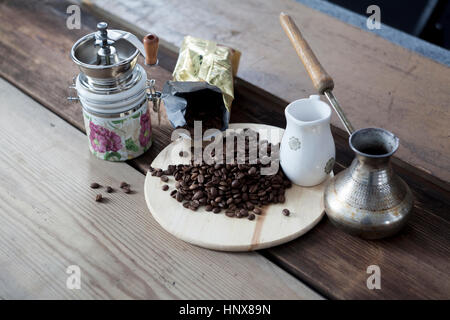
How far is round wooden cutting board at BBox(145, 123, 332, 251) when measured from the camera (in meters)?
1.06

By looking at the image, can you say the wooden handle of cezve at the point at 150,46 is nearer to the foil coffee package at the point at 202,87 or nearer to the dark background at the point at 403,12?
the foil coffee package at the point at 202,87

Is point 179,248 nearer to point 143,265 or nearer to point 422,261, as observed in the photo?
point 143,265

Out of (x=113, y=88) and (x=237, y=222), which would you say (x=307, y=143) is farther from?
(x=113, y=88)

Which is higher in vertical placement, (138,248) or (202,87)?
(202,87)

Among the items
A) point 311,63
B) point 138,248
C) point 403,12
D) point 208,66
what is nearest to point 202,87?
point 208,66

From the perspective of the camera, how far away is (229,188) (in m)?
1.14

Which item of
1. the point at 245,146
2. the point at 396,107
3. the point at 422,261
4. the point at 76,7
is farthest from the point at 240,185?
the point at 76,7

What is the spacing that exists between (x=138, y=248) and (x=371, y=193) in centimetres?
46

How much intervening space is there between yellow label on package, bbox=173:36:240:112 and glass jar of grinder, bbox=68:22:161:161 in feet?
0.47

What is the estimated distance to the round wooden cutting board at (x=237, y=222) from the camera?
1060mm

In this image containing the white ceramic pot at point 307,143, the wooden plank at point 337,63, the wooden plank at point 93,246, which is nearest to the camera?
the wooden plank at point 93,246

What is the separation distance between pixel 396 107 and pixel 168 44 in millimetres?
705

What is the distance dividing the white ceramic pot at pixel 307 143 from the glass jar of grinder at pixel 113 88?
336 millimetres

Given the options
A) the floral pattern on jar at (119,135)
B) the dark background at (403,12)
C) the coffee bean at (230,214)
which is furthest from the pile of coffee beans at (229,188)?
the dark background at (403,12)
